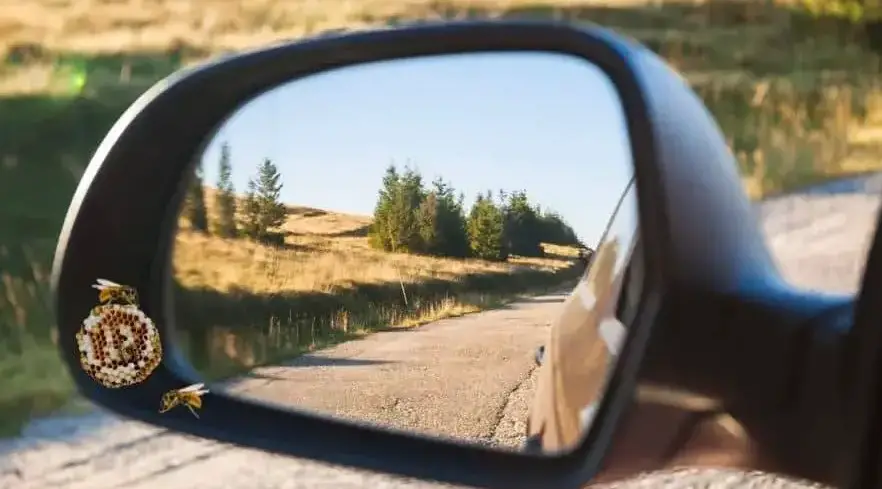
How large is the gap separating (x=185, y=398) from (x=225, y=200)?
11.2 inches

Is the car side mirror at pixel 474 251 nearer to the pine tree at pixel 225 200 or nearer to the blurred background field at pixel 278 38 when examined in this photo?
the pine tree at pixel 225 200

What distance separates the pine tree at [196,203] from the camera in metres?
0.96

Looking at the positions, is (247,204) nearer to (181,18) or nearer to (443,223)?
(443,223)

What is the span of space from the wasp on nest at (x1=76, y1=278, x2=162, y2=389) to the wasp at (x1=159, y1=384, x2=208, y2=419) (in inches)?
1.5

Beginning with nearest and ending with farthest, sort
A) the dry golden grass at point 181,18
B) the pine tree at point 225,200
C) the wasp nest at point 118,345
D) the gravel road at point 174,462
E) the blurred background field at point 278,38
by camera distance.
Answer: the wasp nest at point 118,345, the pine tree at point 225,200, the gravel road at point 174,462, the blurred background field at point 278,38, the dry golden grass at point 181,18

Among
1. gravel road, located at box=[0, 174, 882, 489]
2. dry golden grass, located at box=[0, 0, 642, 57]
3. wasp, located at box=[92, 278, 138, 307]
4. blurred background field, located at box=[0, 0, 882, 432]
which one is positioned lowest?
gravel road, located at box=[0, 174, 882, 489]

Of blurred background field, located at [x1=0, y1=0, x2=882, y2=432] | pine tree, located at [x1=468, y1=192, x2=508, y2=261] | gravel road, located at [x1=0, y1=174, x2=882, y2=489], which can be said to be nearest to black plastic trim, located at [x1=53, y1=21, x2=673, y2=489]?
pine tree, located at [x1=468, y1=192, x2=508, y2=261]

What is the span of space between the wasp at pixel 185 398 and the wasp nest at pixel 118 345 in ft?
0.13

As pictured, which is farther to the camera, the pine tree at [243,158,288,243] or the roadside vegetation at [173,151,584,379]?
the pine tree at [243,158,288,243]

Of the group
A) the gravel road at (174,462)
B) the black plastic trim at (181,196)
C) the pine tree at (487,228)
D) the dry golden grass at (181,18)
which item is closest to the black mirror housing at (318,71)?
the black plastic trim at (181,196)

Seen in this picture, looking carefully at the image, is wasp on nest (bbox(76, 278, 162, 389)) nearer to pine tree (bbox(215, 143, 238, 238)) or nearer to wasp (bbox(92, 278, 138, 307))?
wasp (bbox(92, 278, 138, 307))

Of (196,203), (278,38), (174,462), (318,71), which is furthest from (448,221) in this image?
(278,38)

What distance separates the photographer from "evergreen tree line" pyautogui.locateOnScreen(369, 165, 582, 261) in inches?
27.8

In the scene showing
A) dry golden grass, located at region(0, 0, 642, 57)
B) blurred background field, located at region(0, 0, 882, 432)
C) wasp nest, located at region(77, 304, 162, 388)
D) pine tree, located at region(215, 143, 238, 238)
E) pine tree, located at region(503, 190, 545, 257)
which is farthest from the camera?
dry golden grass, located at region(0, 0, 642, 57)
